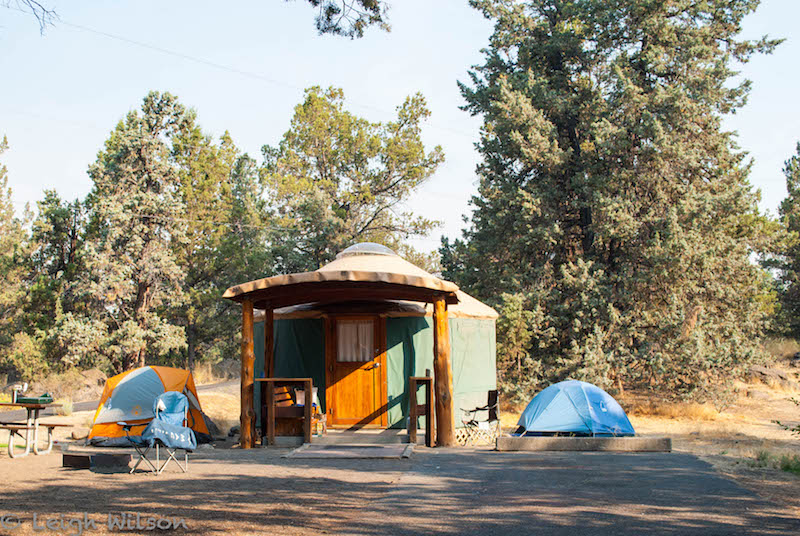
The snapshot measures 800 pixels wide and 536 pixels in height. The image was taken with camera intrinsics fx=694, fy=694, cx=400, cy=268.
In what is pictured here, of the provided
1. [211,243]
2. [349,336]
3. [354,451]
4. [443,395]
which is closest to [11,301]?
[211,243]

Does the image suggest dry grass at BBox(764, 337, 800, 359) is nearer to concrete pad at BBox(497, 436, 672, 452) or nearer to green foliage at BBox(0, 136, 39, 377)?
concrete pad at BBox(497, 436, 672, 452)

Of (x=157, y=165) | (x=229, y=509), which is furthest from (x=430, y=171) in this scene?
(x=229, y=509)

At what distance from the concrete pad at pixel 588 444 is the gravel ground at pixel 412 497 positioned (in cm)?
63

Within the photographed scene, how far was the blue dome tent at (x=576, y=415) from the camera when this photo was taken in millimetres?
8500

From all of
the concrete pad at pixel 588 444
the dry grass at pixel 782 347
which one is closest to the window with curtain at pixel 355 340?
the concrete pad at pixel 588 444

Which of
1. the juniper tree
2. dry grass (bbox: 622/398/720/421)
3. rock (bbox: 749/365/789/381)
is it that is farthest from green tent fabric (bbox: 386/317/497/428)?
rock (bbox: 749/365/789/381)

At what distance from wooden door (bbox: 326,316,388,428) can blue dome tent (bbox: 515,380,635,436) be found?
2058 millimetres

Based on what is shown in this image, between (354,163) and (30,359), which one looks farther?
(354,163)

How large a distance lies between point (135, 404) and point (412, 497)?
5.96 meters

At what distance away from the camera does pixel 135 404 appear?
31.6 feet

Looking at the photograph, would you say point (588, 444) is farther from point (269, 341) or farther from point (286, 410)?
point (269, 341)

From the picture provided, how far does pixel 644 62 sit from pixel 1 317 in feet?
61.1

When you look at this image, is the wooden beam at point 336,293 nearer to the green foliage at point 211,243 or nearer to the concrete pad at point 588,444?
the concrete pad at point 588,444

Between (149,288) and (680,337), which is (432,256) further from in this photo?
(680,337)
